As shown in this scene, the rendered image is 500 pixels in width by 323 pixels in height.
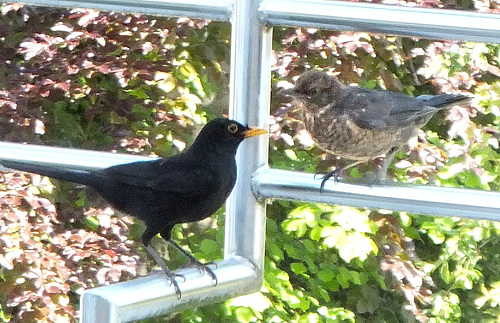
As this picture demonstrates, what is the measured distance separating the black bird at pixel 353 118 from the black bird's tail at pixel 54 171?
0.57 metres

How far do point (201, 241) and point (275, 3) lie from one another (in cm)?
136

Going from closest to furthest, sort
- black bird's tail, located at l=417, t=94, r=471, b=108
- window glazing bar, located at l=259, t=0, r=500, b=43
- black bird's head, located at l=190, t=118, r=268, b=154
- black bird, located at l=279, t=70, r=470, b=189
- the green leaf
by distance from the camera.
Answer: window glazing bar, located at l=259, t=0, r=500, b=43 < black bird's head, located at l=190, t=118, r=268, b=154 < black bird's tail, located at l=417, t=94, r=471, b=108 < black bird, located at l=279, t=70, r=470, b=189 < the green leaf

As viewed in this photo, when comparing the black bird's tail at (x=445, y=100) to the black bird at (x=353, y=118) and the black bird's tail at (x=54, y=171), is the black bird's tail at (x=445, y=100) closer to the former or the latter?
the black bird at (x=353, y=118)

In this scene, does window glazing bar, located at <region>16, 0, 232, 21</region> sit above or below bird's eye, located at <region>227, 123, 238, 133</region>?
above

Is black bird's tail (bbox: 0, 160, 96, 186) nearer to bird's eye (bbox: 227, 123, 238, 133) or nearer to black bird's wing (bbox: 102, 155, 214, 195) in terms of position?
black bird's wing (bbox: 102, 155, 214, 195)

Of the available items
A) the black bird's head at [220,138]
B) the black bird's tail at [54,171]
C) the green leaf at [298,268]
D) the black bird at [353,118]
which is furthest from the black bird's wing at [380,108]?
the green leaf at [298,268]

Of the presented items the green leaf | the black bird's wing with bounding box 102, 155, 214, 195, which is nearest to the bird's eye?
the black bird's wing with bounding box 102, 155, 214, 195

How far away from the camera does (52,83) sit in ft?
8.07

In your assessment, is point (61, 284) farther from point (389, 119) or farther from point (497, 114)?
point (497, 114)

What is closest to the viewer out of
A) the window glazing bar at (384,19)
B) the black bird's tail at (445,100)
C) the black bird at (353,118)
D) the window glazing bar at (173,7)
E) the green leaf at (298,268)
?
the window glazing bar at (384,19)

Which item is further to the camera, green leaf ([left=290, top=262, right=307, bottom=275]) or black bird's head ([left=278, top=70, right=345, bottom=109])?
green leaf ([left=290, top=262, right=307, bottom=275])

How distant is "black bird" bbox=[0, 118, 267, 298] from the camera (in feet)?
4.40

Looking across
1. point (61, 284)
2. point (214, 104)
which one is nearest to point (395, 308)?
point (214, 104)

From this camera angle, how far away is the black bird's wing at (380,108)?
162 centimetres
